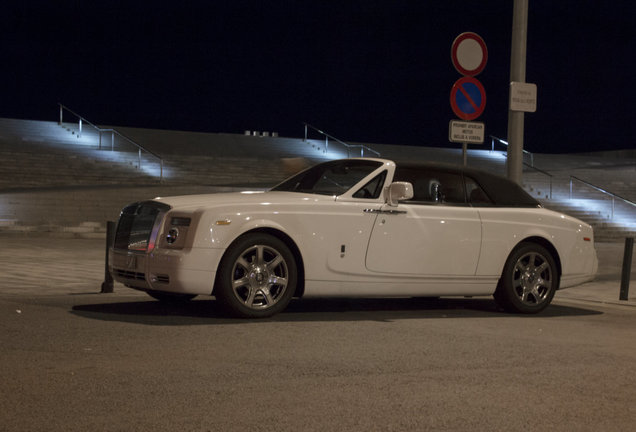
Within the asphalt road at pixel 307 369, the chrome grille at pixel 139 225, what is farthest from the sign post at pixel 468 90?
the chrome grille at pixel 139 225

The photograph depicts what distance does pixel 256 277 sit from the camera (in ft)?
26.7

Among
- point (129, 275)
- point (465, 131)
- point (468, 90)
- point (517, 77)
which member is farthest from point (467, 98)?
point (129, 275)

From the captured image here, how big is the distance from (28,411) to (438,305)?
6.18m

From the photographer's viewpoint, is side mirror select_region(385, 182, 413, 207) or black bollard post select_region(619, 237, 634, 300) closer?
side mirror select_region(385, 182, 413, 207)

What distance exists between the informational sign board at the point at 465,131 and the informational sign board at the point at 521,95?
2.73ft

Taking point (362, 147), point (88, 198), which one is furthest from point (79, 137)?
point (88, 198)

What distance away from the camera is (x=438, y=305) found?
400 inches

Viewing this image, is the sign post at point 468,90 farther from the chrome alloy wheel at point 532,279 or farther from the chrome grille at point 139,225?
the chrome grille at point 139,225

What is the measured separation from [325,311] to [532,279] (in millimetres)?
2218

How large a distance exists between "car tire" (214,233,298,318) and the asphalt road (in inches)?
7.5

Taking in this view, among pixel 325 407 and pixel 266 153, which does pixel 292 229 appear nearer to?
pixel 325 407

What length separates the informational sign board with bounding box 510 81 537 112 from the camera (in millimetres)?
12461

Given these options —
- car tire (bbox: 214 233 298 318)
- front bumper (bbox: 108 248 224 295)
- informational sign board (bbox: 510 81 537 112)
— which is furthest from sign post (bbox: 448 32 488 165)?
front bumper (bbox: 108 248 224 295)

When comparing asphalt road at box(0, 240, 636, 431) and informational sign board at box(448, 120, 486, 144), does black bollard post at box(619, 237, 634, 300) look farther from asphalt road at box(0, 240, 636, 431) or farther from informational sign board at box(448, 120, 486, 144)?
informational sign board at box(448, 120, 486, 144)
